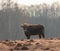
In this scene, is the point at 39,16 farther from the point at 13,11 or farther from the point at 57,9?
the point at 13,11

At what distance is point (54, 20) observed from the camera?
303 feet

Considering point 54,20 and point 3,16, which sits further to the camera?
point 54,20

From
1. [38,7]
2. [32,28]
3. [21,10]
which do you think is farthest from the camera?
[38,7]

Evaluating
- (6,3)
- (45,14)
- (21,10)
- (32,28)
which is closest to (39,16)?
(45,14)

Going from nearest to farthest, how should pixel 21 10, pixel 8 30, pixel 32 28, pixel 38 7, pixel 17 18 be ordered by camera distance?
pixel 32 28 < pixel 8 30 < pixel 17 18 < pixel 21 10 < pixel 38 7

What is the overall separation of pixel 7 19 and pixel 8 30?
4414 millimetres

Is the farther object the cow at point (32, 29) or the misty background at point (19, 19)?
the misty background at point (19, 19)

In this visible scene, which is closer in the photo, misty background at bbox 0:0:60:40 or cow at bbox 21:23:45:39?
cow at bbox 21:23:45:39

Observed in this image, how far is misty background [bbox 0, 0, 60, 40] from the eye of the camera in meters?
66.6

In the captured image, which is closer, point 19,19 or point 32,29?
point 32,29

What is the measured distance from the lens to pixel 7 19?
73688 mm

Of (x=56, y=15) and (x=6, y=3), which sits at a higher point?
(x=6, y=3)

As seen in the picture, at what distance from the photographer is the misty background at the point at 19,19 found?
219ft

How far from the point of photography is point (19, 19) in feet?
243
